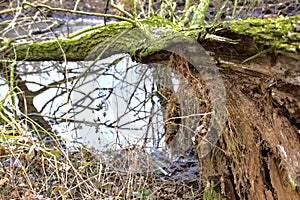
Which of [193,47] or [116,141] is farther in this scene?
[116,141]

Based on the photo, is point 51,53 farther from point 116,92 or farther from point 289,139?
point 289,139

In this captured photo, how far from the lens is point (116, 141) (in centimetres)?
210

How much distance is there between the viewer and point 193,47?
1.39 m

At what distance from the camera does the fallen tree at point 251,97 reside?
1.03 meters

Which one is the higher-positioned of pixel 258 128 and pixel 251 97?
pixel 251 97

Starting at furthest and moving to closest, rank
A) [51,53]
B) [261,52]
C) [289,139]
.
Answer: [51,53]
[289,139]
[261,52]

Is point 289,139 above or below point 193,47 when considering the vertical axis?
below

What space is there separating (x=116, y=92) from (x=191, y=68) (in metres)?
0.82

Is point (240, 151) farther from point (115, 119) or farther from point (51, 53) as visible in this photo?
point (51, 53)

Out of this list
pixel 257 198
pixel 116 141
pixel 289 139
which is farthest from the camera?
pixel 116 141

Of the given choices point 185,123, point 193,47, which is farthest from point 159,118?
point 193,47

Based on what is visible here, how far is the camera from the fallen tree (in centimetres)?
103

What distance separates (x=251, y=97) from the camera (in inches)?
52.4

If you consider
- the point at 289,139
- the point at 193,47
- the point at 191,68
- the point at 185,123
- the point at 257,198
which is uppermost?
the point at 193,47
